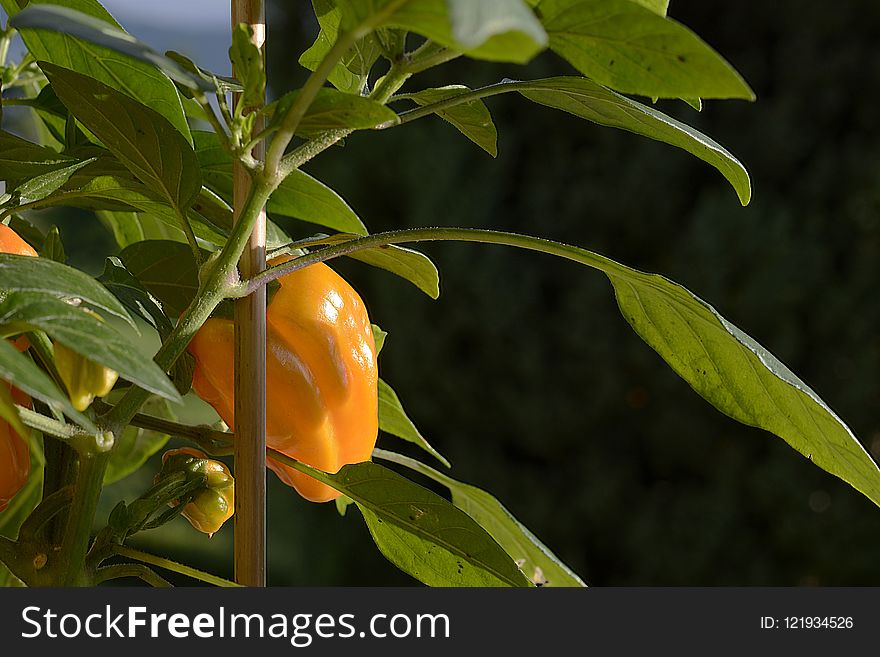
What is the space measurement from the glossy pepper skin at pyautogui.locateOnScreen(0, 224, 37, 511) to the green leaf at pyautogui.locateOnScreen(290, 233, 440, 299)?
0.28ft

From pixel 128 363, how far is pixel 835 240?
1.58m

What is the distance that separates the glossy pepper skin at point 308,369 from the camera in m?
0.32

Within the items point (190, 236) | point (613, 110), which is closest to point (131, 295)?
point (190, 236)

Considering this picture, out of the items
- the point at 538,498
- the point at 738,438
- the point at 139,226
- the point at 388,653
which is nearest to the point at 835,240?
the point at 738,438

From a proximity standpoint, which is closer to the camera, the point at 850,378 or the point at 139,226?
the point at 139,226

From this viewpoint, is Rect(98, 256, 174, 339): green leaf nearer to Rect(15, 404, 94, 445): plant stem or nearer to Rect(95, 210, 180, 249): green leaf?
Rect(15, 404, 94, 445): plant stem

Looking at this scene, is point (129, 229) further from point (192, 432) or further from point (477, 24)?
point (477, 24)

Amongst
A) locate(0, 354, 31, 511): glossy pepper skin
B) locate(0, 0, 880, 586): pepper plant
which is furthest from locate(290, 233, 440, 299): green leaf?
locate(0, 354, 31, 511): glossy pepper skin

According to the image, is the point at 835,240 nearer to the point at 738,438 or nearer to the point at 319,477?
the point at 738,438

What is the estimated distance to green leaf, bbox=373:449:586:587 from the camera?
0.41m

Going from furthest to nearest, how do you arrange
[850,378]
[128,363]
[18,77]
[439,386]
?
[439,386] < [850,378] < [18,77] < [128,363]

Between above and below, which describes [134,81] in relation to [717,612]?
above

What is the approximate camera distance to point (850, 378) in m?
1.59

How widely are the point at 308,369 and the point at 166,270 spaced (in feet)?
0.24
